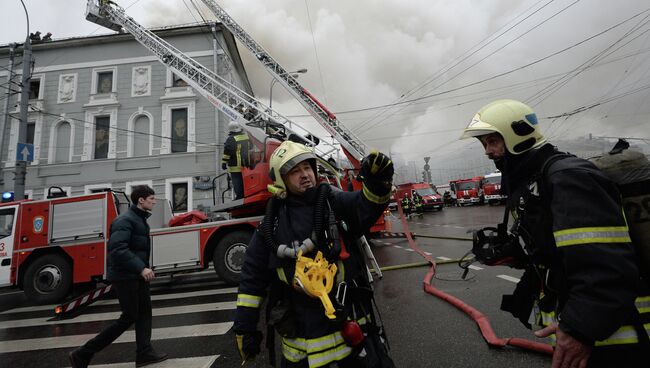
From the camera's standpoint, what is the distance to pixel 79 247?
6.64 metres

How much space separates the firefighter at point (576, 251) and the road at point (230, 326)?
162 cm

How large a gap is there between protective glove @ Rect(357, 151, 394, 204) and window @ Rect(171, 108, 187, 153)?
19942 mm

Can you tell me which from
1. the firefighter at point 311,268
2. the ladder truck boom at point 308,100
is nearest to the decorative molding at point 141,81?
the ladder truck boom at point 308,100

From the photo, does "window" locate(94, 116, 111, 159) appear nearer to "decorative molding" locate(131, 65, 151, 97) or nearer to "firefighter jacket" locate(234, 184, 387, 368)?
"decorative molding" locate(131, 65, 151, 97)

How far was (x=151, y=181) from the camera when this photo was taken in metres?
19.1

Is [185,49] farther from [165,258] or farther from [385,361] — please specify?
[385,361]

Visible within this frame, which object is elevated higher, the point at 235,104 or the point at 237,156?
the point at 235,104

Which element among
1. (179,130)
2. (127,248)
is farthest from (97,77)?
(127,248)

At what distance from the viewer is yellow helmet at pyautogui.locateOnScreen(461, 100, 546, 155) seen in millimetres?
1736

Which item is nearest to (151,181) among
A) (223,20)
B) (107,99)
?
(107,99)

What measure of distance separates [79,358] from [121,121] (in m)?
20.3

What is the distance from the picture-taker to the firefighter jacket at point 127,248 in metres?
3.30

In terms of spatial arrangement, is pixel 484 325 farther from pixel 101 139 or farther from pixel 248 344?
pixel 101 139

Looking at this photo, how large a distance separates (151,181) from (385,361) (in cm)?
2042
